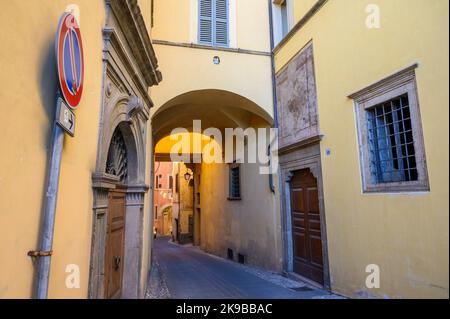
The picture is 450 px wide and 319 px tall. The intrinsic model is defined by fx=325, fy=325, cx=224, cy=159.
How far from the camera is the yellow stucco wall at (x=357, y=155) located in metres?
3.62

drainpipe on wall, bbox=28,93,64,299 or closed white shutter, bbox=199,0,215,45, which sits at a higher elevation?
closed white shutter, bbox=199,0,215,45

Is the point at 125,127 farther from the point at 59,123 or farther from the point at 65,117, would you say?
the point at 59,123

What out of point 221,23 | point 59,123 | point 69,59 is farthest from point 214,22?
point 59,123

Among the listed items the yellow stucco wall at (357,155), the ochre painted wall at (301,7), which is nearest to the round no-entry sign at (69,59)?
the yellow stucco wall at (357,155)

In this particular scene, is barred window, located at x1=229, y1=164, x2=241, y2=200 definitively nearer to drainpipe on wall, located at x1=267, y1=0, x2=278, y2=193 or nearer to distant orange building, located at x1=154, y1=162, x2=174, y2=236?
drainpipe on wall, located at x1=267, y1=0, x2=278, y2=193

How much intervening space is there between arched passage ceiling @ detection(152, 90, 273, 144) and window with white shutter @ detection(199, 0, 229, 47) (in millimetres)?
1283

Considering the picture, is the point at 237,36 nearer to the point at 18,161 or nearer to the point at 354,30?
the point at 354,30

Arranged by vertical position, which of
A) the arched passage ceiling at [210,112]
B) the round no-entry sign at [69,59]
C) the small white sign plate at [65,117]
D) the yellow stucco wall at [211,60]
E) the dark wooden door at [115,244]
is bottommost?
the dark wooden door at [115,244]

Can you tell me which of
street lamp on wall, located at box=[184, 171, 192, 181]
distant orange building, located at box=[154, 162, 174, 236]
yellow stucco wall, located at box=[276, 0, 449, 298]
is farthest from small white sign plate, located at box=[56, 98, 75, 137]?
distant orange building, located at box=[154, 162, 174, 236]

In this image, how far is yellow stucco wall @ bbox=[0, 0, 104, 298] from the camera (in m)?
1.62

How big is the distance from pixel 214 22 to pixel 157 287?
20.1 ft

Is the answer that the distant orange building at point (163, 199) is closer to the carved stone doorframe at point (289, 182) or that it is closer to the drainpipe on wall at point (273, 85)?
the drainpipe on wall at point (273, 85)

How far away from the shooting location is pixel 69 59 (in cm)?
207

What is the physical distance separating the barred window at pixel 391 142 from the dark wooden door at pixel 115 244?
3.62m
